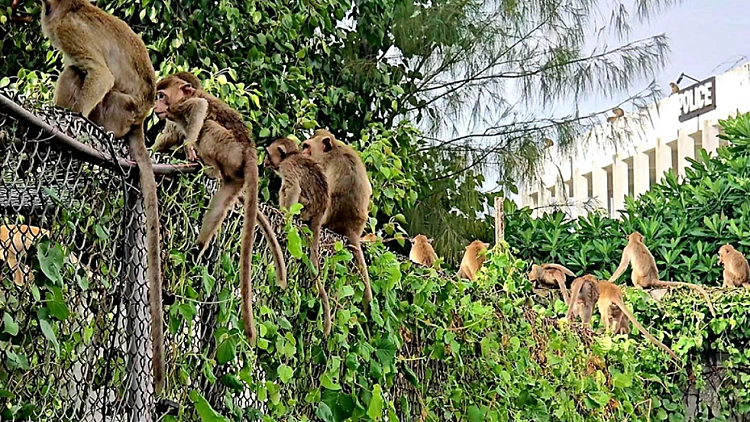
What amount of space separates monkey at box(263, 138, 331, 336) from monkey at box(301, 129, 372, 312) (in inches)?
8.9

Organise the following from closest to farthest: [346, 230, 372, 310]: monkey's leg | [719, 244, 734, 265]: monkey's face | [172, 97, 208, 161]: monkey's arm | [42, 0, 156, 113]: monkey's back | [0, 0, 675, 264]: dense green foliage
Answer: [172, 97, 208, 161]: monkey's arm, [42, 0, 156, 113]: monkey's back, [346, 230, 372, 310]: monkey's leg, [0, 0, 675, 264]: dense green foliage, [719, 244, 734, 265]: monkey's face

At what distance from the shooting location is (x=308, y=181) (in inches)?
150

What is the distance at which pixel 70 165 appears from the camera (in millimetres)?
1964

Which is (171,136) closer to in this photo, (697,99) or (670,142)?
(697,99)

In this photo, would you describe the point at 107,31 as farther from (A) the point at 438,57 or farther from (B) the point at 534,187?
(B) the point at 534,187

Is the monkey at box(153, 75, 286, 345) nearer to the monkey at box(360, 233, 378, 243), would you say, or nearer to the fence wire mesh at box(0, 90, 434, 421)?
the fence wire mesh at box(0, 90, 434, 421)

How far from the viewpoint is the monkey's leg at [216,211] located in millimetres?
2525

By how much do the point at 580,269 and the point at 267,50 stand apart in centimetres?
580

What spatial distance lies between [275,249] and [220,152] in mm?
307

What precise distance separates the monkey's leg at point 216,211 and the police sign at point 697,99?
15534 millimetres

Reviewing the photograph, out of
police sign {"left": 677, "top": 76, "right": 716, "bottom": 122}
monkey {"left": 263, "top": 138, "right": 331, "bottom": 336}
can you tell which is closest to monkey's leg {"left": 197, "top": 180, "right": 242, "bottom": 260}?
monkey {"left": 263, "top": 138, "right": 331, "bottom": 336}

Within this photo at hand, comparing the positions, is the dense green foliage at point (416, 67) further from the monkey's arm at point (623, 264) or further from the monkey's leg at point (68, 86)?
the monkey's leg at point (68, 86)

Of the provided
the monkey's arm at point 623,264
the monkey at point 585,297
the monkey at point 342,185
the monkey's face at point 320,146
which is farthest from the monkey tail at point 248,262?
the monkey's arm at point 623,264

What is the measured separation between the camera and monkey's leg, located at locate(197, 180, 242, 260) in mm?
2525
